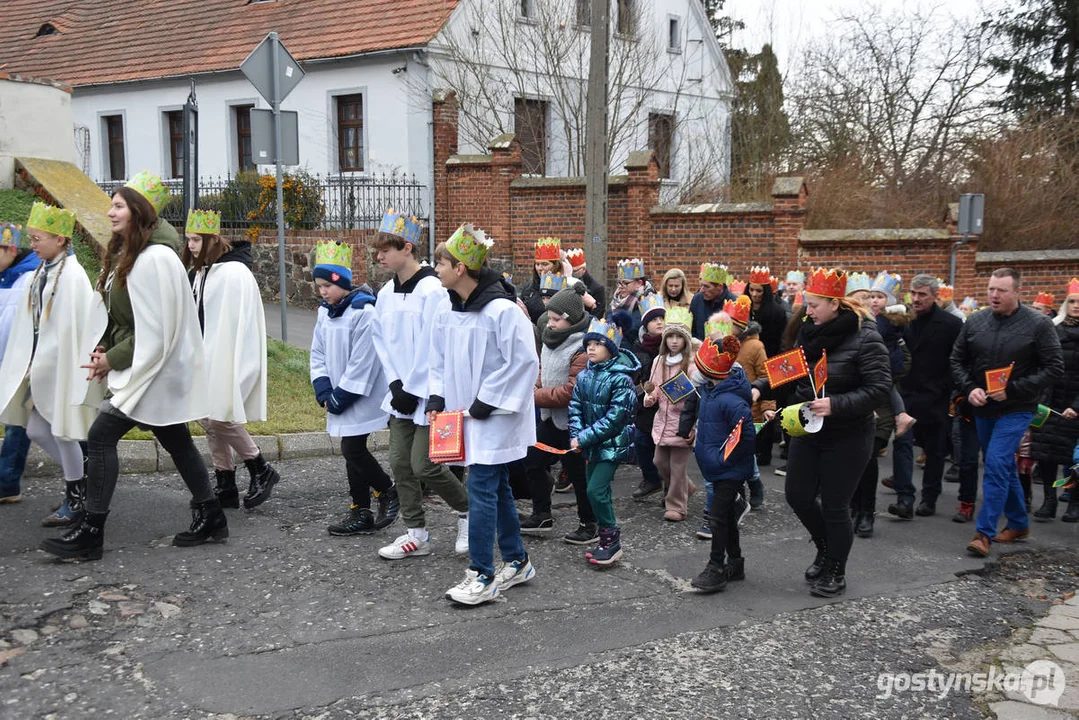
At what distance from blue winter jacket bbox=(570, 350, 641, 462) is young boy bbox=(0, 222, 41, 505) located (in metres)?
3.70

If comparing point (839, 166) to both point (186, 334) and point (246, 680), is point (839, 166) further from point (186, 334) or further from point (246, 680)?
point (246, 680)


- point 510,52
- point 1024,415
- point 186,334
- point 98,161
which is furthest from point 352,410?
point 98,161

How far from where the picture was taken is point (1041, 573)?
660cm

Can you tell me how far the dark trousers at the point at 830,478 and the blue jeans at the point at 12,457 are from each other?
4.99m

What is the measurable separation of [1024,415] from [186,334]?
5.47m

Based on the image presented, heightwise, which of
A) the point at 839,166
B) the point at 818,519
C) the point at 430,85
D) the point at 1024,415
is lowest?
the point at 818,519

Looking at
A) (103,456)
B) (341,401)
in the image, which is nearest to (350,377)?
(341,401)

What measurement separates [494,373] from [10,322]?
3.68 m

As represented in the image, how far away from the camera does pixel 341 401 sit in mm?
6574

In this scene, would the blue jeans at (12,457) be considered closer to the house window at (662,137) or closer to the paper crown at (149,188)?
the paper crown at (149,188)

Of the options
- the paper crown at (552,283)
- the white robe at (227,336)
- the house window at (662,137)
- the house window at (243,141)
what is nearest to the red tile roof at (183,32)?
the house window at (243,141)

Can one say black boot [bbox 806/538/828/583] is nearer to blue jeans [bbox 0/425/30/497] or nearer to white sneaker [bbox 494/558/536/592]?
white sneaker [bbox 494/558/536/592]

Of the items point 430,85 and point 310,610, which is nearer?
point 310,610

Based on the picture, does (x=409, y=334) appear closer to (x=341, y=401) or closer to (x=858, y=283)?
(x=341, y=401)
